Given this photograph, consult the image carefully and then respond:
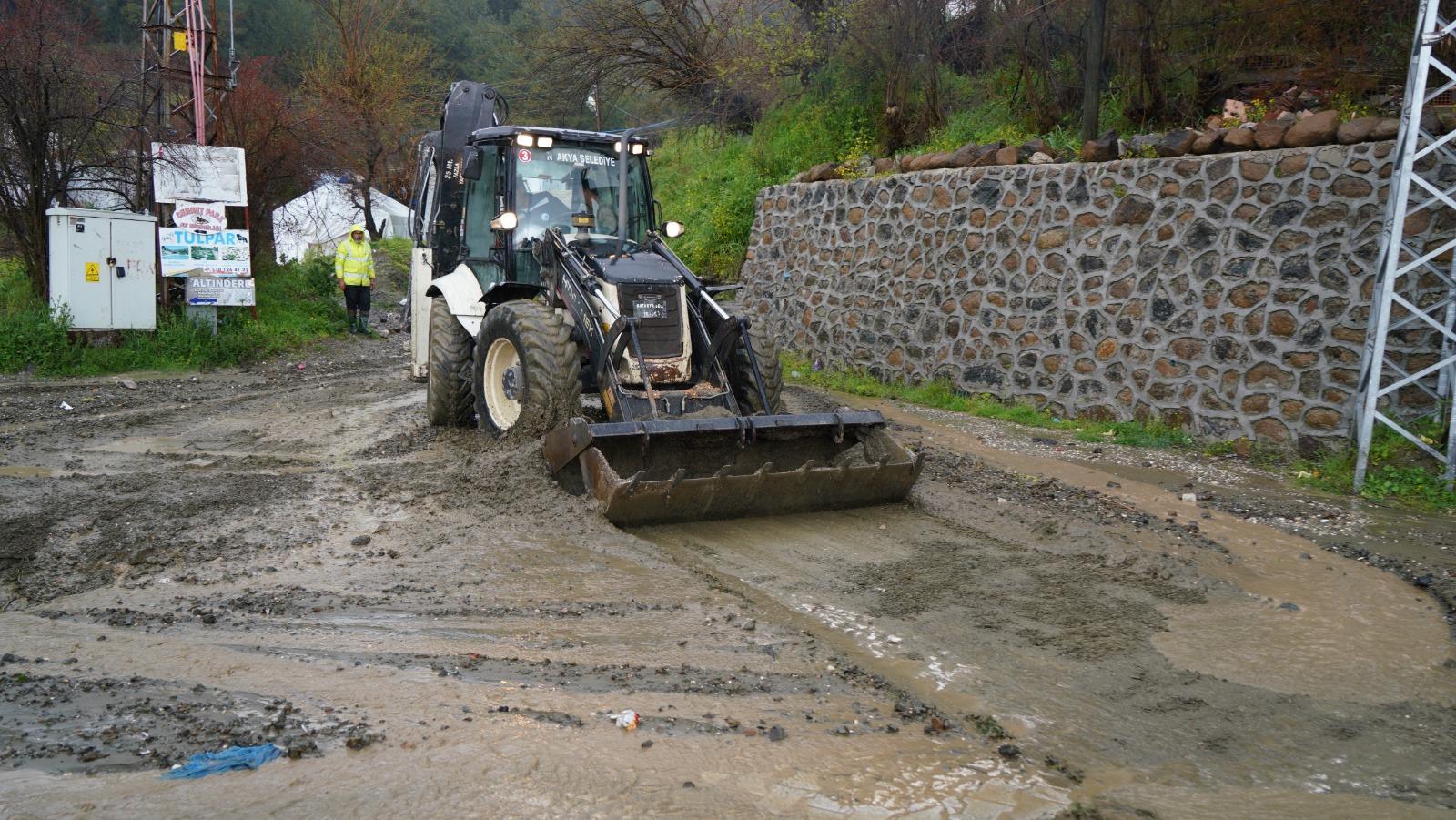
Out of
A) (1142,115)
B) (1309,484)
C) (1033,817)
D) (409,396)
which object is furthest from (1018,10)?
(1033,817)

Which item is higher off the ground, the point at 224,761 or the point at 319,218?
the point at 319,218

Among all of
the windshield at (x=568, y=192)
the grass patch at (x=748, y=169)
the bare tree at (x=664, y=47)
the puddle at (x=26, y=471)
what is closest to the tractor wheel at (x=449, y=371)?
the windshield at (x=568, y=192)

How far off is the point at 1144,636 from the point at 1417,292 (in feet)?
16.6

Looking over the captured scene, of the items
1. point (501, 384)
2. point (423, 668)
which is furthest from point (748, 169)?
point (423, 668)

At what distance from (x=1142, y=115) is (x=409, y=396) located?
8972mm

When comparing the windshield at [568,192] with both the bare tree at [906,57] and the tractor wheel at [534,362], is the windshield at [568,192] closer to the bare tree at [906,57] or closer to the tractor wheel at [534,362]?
the tractor wheel at [534,362]

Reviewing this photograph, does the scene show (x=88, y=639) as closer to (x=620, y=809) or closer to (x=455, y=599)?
(x=455, y=599)

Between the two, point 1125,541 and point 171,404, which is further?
point 171,404

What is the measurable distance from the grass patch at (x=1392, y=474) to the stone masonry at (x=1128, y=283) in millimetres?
295

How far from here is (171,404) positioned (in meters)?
11.2

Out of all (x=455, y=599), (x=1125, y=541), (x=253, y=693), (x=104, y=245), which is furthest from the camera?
(x=104, y=245)

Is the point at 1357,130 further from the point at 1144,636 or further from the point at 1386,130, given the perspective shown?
the point at 1144,636

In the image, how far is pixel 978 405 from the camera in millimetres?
11477

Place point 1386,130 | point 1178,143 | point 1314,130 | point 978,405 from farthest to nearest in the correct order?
point 978,405, point 1178,143, point 1314,130, point 1386,130
